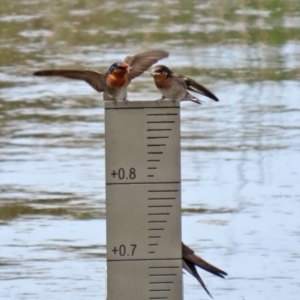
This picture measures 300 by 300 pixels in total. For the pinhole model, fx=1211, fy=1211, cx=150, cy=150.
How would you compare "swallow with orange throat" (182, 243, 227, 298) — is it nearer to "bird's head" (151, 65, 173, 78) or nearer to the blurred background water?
the blurred background water

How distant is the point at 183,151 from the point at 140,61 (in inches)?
157

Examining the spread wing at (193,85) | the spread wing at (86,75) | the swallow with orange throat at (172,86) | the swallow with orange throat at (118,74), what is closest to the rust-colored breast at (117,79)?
the swallow with orange throat at (118,74)

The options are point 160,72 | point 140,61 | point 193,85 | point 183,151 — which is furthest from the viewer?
point 183,151

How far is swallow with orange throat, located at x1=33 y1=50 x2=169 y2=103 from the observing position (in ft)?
18.5

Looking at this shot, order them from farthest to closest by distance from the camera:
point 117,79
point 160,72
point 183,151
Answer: point 183,151 < point 160,72 < point 117,79

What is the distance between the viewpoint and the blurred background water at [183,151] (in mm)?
6906

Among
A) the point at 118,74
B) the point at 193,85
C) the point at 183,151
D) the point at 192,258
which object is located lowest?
the point at 183,151

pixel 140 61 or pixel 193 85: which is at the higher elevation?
pixel 140 61

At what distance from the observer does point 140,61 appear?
5977mm

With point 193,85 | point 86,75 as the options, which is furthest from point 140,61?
point 193,85

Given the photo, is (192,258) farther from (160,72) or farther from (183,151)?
(183,151)

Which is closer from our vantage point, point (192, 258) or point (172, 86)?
point (192, 258)

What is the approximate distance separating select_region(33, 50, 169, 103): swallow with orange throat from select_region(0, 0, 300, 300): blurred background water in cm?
119

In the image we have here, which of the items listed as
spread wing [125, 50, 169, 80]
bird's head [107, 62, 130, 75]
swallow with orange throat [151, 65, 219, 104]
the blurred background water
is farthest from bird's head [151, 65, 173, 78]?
the blurred background water
